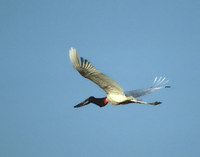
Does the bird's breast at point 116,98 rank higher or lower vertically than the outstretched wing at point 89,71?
lower

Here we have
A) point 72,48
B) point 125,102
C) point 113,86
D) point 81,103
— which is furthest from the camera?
point 81,103

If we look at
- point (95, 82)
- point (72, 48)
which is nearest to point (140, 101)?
point (95, 82)

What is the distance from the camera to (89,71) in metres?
18.2

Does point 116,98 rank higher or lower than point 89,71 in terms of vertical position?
lower

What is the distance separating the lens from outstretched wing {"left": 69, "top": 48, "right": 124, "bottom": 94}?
18.0 metres

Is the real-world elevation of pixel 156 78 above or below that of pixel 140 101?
above

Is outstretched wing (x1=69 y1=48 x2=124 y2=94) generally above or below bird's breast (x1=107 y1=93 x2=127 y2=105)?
above

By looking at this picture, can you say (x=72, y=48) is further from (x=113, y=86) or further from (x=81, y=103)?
(x=81, y=103)

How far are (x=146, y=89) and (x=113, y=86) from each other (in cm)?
639

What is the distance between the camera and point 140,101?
20000mm

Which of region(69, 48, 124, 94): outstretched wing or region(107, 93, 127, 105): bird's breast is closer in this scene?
region(69, 48, 124, 94): outstretched wing

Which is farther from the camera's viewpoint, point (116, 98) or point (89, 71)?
point (116, 98)

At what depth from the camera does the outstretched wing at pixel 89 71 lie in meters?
18.0

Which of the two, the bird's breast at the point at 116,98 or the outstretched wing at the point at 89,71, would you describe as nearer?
the outstretched wing at the point at 89,71
